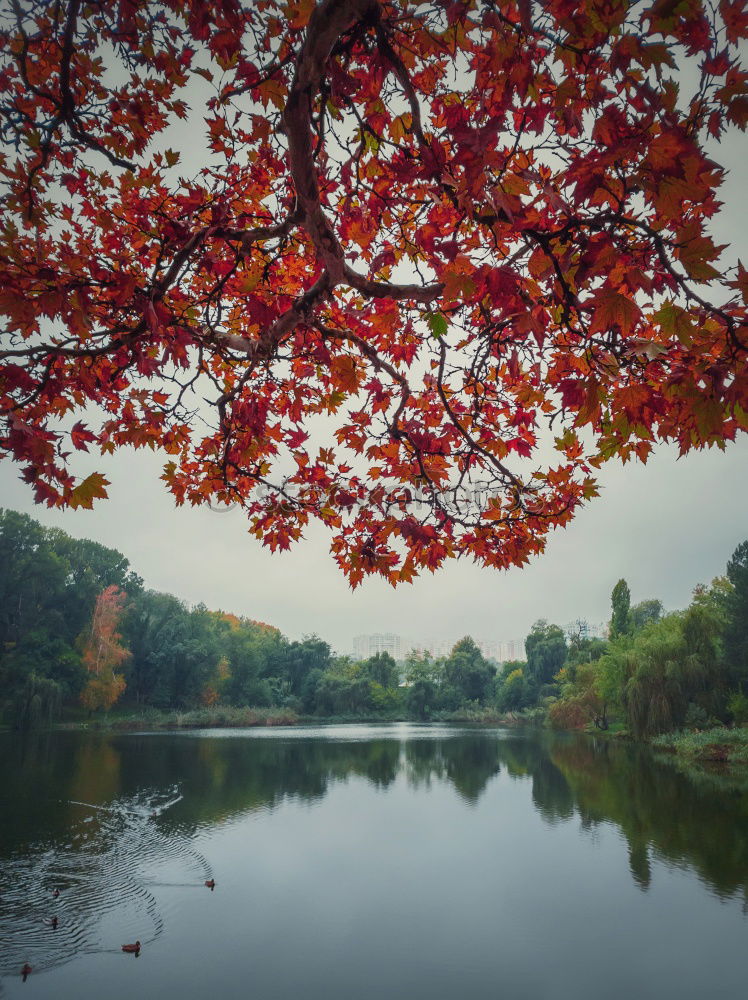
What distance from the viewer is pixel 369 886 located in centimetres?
748

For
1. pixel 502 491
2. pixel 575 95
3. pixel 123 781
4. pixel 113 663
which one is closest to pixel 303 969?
pixel 502 491

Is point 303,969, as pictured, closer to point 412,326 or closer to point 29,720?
point 412,326

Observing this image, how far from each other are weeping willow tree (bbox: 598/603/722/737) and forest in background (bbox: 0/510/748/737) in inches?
1.6

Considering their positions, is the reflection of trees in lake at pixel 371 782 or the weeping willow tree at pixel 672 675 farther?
the weeping willow tree at pixel 672 675

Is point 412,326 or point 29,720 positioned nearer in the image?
point 412,326

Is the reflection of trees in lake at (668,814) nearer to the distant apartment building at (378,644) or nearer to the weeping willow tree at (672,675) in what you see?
the weeping willow tree at (672,675)

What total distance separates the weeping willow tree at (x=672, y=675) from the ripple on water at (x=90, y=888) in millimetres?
15473

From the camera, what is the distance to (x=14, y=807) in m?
9.59

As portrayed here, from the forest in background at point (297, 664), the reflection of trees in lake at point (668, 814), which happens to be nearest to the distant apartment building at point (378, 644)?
the forest in background at point (297, 664)

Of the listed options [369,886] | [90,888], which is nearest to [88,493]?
[90,888]

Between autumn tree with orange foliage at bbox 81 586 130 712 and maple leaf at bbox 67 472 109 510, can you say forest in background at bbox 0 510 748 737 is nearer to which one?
autumn tree with orange foliage at bbox 81 586 130 712

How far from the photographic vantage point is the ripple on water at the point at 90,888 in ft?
17.7

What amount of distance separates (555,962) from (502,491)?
5.37 meters

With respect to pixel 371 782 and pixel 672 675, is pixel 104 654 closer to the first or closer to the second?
pixel 371 782
